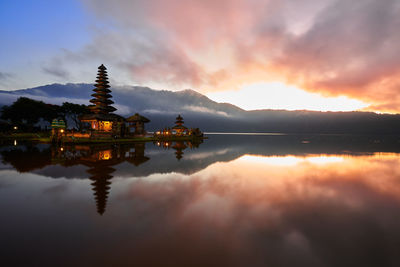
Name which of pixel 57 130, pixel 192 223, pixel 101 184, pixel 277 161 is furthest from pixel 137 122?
pixel 192 223

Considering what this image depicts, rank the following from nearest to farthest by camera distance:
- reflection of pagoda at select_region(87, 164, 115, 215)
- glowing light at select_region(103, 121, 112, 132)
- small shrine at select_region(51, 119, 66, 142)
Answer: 1. reflection of pagoda at select_region(87, 164, 115, 215)
2. small shrine at select_region(51, 119, 66, 142)
3. glowing light at select_region(103, 121, 112, 132)

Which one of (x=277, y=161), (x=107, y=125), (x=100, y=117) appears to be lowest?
(x=277, y=161)

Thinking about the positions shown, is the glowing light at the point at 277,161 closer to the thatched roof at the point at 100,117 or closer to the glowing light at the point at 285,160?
the glowing light at the point at 285,160

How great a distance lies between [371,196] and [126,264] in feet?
37.4

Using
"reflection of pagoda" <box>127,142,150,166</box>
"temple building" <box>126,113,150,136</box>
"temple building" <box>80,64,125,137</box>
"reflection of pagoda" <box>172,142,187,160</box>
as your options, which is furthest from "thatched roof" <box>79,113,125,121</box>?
"reflection of pagoda" <box>127,142,150,166</box>

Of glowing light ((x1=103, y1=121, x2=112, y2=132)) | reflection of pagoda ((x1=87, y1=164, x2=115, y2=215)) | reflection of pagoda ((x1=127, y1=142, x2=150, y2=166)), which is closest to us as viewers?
reflection of pagoda ((x1=87, y1=164, x2=115, y2=215))

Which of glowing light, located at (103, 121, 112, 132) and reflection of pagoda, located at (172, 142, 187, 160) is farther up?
glowing light, located at (103, 121, 112, 132)

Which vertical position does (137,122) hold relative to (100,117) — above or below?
below

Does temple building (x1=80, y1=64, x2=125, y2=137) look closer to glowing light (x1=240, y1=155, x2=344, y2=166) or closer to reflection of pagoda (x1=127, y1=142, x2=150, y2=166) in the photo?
reflection of pagoda (x1=127, y1=142, x2=150, y2=166)

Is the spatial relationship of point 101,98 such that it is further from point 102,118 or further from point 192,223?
point 192,223

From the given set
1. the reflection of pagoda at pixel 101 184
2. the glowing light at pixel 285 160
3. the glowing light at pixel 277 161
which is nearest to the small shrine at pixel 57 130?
the reflection of pagoda at pixel 101 184

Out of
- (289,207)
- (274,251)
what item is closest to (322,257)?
(274,251)

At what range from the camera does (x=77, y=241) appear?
179 inches

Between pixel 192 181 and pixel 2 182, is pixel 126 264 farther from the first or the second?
pixel 2 182
